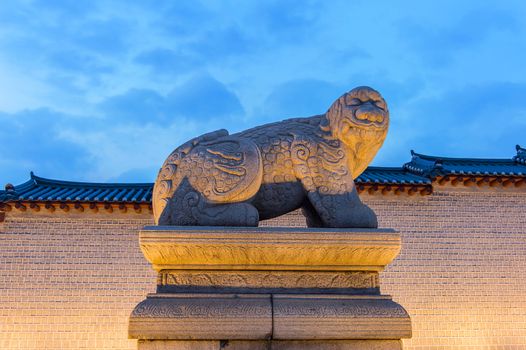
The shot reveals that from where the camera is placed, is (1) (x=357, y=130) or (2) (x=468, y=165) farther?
(2) (x=468, y=165)

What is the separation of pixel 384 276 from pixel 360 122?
9046 millimetres

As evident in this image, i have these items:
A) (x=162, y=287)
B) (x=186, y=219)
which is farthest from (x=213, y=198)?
(x=162, y=287)

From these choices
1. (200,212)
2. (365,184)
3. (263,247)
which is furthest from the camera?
(365,184)

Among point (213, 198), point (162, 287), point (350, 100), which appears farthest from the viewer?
point (350, 100)

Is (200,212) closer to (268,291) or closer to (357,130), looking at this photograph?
(268,291)

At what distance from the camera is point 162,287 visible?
3166 millimetres

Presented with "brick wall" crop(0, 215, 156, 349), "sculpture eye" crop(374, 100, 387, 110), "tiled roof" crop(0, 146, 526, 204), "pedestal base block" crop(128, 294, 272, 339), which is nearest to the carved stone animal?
"sculpture eye" crop(374, 100, 387, 110)

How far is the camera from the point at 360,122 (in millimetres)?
3596

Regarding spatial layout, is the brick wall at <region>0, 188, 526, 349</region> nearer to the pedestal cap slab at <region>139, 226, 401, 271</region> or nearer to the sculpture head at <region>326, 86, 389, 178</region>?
the sculpture head at <region>326, 86, 389, 178</region>

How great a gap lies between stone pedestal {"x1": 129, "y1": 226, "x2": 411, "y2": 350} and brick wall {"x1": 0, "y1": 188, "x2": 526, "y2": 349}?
8.07 m

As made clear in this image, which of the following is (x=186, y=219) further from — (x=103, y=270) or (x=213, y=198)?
(x=103, y=270)

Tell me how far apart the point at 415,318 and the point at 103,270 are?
765 centimetres

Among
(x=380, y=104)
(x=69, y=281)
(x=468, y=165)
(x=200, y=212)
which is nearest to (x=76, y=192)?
(x=69, y=281)

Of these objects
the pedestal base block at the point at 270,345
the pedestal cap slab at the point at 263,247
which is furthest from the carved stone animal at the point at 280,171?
the pedestal base block at the point at 270,345
